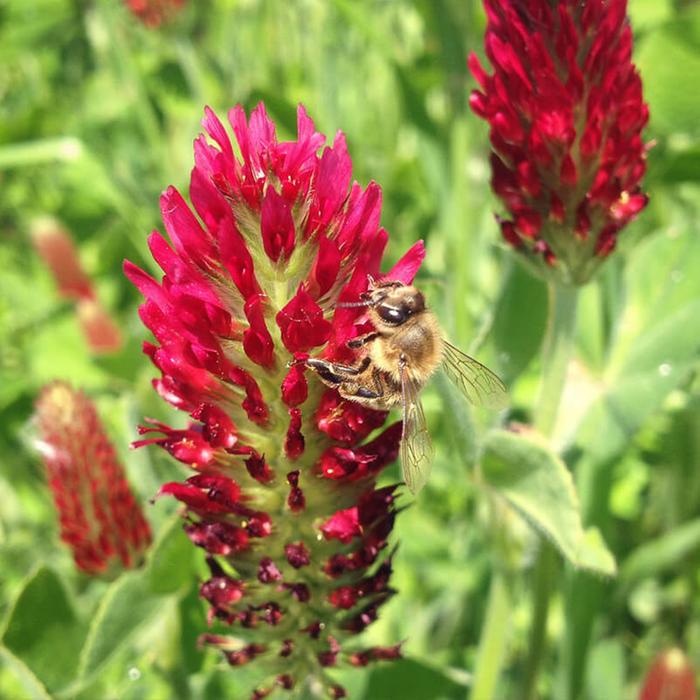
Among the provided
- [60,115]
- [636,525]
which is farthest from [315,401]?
[60,115]

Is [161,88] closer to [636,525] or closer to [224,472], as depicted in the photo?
[636,525]

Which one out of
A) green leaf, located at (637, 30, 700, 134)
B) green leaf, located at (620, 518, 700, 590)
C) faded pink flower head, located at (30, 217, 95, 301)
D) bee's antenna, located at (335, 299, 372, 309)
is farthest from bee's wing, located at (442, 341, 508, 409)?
faded pink flower head, located at (30, 217, 95, 301)

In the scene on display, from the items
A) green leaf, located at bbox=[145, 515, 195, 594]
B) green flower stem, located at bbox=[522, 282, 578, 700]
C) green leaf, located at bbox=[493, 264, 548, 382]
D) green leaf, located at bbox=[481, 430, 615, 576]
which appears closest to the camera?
green leaf, located at bbox=[481, 430, 615, 576]

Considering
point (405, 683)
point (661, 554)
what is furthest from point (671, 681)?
point (405, 683)

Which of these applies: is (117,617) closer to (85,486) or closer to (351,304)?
(85,486)

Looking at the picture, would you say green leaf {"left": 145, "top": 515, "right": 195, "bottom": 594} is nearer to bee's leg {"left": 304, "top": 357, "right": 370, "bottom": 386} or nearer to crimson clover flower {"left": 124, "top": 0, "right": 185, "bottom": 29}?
bee's leg {"left": 304, "top": 357, "right": 370, "bottom": 386}

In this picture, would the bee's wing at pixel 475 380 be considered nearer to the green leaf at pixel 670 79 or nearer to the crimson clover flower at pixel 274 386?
the crimson clover flower at pixel 274 386
